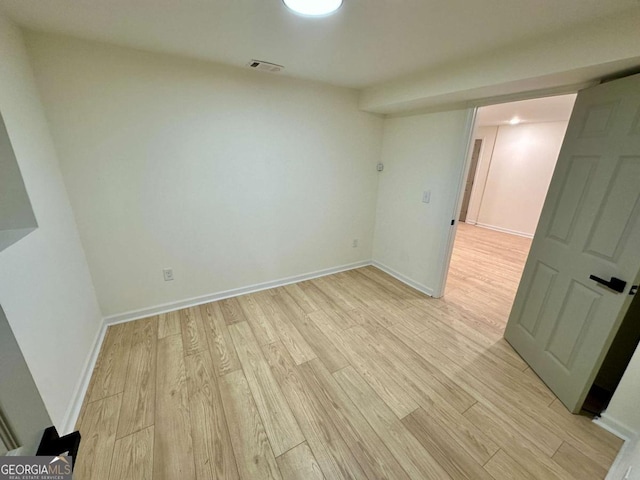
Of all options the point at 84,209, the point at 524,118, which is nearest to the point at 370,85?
the point at 84,209

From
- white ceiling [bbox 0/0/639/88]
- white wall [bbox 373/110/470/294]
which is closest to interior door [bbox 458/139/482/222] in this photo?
white wall [bbox 373/110/470/294]

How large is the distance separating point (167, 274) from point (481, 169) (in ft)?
22.8

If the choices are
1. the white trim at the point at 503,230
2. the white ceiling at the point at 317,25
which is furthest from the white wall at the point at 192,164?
the white trim at the point at 503,230

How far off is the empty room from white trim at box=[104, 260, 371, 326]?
0.02 meters

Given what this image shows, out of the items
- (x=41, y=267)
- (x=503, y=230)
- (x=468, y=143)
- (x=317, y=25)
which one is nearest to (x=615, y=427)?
(x=468, y=143)

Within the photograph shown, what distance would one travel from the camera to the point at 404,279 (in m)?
3.31

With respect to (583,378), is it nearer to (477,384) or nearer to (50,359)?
(477,384)

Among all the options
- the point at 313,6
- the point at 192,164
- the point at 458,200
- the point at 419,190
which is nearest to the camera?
the point at 313,6

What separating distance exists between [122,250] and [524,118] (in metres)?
6.57

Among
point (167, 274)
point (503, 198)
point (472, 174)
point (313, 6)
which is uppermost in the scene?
point (313, 6)

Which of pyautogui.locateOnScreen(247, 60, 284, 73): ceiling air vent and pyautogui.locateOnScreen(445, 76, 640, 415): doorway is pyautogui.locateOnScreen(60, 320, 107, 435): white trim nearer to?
pyautogui.locateOnScreen(247, 60, 284, 73): ceiling air vent

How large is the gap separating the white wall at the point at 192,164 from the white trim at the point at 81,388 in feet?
1.18

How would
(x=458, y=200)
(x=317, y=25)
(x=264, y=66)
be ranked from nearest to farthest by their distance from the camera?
(x=317, y=25)
(x=264, y=66)
(x=458, y=200)

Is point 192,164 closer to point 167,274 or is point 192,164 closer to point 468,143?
point 167,274
